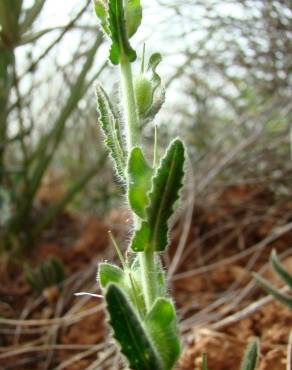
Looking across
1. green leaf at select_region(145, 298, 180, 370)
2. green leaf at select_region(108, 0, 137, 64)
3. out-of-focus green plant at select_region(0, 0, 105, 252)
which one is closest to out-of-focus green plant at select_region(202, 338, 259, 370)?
green leaf at select_region(145, 298, 180, 370)

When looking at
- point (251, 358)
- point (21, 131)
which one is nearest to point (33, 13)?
point (21, 131)

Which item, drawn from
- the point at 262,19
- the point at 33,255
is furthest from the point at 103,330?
the point at 262,19

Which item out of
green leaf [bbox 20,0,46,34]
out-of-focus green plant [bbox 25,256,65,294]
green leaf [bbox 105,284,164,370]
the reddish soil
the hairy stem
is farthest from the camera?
out-of-focus green plant [bbox 25,256,65,294]

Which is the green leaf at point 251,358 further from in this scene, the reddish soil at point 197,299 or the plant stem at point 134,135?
the reddish soil at point 197,299

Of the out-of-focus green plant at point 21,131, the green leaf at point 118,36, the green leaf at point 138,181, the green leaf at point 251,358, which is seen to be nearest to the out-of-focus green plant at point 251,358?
the green leaf at point 251,358

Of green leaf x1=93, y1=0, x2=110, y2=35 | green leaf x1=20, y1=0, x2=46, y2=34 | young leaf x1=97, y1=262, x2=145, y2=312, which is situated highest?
green leaf x1=20, y1=0, x2=46, y2=34

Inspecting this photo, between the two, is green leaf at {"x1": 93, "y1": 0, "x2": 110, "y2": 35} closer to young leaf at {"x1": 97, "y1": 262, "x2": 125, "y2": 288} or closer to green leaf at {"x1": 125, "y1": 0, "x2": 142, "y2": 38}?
green leaf at {"x1": 125, "y1": 0, "x2": 142, "y2": 38}
